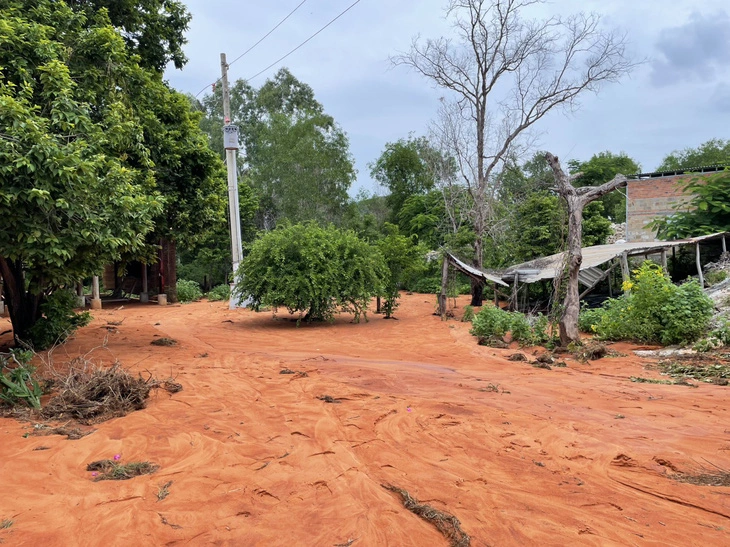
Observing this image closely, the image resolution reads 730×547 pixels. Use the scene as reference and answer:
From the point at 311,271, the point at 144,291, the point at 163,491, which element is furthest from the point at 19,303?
the point at 144,291

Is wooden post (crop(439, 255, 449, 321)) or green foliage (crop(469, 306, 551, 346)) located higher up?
wooden post (crop(439, 255, 449, 321))

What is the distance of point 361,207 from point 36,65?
118 feet

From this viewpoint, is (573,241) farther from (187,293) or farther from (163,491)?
(187,293)

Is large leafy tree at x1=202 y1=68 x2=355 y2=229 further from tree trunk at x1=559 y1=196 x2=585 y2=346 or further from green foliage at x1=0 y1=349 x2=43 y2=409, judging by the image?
green foliage at x1=0 y1=349 x2=43 y2=409

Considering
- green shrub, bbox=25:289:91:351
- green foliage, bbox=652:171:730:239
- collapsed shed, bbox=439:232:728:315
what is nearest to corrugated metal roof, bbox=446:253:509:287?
collapsed shed, bbox=439:232:728:315

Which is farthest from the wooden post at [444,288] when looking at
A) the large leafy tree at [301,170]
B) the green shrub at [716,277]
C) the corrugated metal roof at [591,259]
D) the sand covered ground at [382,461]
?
the large leafy tree at [301,170]

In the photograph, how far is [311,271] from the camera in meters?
13.6

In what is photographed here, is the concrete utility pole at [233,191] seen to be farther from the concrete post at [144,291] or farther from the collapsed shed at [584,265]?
the collapsed shed at [584,265]

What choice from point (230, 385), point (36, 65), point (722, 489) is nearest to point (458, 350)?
point (230, 385)

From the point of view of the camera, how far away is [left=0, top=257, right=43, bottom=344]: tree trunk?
352 inches

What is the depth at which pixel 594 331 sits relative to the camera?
11539mm

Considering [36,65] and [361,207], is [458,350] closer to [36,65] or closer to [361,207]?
[36,65]

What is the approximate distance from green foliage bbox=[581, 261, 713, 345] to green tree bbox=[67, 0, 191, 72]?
11873 millimetres

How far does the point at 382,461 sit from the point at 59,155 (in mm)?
5034
